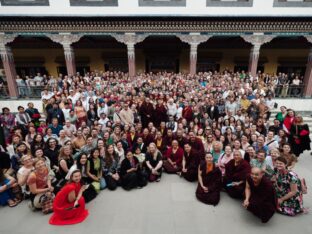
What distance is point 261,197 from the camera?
137 inches

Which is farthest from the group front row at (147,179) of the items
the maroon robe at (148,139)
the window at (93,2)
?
the window at (93,2)

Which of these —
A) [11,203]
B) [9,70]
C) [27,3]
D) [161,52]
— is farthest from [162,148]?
[27,3]

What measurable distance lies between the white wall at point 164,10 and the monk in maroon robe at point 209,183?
10151 mm

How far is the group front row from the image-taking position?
3480 mm

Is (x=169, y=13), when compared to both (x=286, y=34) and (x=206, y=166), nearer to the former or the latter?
(x=286, y=34)

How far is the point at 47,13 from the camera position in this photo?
37.6ft

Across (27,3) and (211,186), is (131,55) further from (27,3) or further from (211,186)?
(211,186)

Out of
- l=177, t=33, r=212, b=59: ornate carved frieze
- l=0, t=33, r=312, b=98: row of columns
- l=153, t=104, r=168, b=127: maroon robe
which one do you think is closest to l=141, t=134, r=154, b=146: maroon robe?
l=153, t=104, r=168, b=127: maroon robe

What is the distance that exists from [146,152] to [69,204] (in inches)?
88.4

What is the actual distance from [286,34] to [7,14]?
16.1m

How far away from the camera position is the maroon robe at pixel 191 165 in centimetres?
485

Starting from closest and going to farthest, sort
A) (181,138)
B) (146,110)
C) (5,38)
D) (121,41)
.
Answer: (181,138) < (146,110) < (5,38) < (121,41)

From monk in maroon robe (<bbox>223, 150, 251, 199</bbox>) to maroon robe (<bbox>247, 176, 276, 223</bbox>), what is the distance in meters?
0.51

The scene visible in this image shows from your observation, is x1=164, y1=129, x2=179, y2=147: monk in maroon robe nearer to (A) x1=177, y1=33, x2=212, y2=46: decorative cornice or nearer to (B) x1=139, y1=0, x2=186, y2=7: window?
(A) x1=177, y1=33, x2=212, y2=46: decorative cornice
